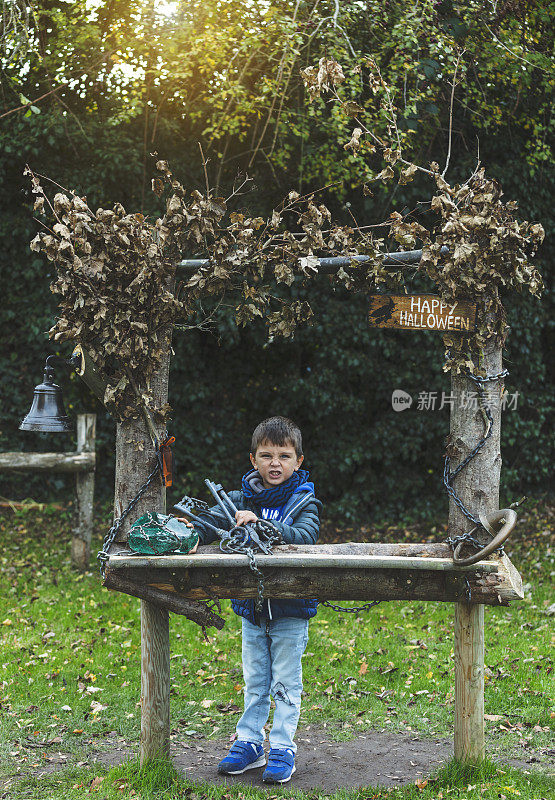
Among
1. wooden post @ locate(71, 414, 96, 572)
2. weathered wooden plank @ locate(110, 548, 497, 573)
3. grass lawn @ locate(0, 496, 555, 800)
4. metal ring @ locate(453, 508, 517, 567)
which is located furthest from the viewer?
wooden post @ locate(71, 414, 96, 572)

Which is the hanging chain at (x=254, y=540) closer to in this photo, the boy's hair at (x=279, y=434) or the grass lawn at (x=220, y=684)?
Answer: the boy's hair at (x=279, y=434)

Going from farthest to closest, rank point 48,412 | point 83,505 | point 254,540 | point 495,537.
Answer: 1. point 83,505
2. point 48,412
3. point 254,540
4. point 495,537

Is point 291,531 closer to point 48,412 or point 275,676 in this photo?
point 275,676

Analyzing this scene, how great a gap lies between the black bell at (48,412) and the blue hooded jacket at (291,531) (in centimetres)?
98

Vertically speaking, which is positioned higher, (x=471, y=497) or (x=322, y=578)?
(x=471, y=497)

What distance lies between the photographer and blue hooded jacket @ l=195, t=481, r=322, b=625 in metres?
4.00

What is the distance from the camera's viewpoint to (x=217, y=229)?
3.97 meters

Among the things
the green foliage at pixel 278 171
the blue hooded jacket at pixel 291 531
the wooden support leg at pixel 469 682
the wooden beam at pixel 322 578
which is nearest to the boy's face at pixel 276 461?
the blue hooded jacket at pixel 291 531

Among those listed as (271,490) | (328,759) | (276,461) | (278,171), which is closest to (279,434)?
(276,461)

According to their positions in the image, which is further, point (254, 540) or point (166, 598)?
point (166, 598)

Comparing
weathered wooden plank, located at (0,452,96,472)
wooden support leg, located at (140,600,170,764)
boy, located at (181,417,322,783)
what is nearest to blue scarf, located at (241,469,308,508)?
boy, located at (181,417,322,783)

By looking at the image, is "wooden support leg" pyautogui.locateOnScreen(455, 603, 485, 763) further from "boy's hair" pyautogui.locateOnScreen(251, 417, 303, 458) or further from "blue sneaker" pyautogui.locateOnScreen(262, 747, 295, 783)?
"boy's hair" pyautogui.locateOnScreen(251, 417, 303, 458)

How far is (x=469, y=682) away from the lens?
156 inches

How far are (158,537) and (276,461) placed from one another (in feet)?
2.32
